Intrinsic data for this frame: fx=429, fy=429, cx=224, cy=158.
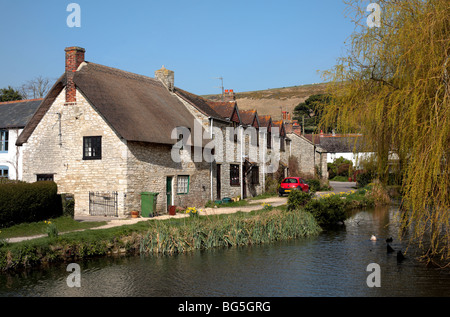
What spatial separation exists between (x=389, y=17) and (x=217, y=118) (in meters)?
16.6

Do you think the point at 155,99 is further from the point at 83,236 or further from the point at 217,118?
the point at 83,236

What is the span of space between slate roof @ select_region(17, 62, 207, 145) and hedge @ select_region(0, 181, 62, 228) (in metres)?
4.01

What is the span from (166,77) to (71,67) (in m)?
7.56

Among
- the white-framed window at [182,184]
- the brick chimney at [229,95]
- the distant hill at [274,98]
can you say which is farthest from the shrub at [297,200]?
the distant hill at [274,98]

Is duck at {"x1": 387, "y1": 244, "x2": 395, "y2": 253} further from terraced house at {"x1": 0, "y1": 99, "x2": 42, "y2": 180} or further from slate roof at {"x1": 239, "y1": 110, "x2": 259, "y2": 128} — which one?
terraced house at {"x1": 0, "y1": 99, "x2": 42, "y2": 180}

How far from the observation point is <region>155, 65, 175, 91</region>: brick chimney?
27547 mm

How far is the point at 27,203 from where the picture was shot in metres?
17.0

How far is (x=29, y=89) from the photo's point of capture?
185 ft

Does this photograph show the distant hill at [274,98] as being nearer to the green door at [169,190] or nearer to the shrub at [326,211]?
the green door at [169,190]

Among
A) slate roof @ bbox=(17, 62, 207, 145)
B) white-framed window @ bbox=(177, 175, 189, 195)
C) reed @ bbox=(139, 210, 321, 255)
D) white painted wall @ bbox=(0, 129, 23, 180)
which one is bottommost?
reed @ bbox=(139, 210, 321, 255)

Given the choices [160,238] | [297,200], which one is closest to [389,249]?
[297,200]

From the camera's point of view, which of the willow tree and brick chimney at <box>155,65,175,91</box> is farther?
brick chimney at <box>155,65,175,91</box>

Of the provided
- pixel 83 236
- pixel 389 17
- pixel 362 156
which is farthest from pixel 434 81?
pixel 83 236

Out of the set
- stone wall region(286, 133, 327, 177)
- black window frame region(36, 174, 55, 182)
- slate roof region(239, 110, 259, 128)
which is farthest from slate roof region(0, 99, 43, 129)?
stone wall region(286, 133, 327, 177)
